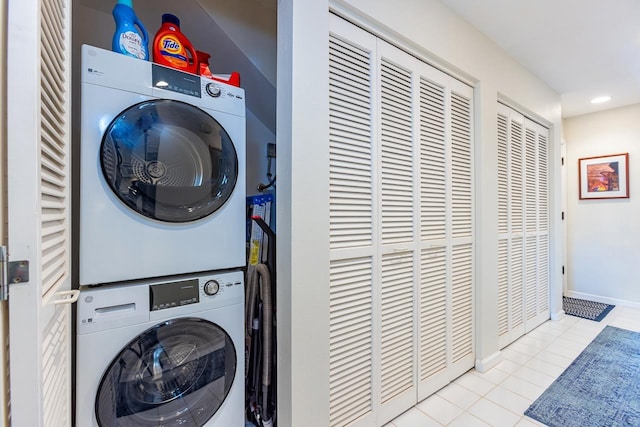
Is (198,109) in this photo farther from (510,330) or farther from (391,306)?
(510,330)

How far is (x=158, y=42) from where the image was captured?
3.95ft

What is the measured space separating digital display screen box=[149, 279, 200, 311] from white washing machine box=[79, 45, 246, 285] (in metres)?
0.05

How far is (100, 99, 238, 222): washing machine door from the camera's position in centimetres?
101

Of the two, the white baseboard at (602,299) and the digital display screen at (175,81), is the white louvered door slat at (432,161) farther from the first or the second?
the white baseboard at (602,299)

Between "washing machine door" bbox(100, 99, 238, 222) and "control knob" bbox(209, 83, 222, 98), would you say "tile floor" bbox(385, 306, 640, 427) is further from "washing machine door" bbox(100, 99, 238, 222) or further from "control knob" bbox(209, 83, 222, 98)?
"control knob" bbox(209, 83, 222, 98)

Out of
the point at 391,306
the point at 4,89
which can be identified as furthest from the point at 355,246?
the point at 4,89

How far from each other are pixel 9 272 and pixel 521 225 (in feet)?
10.9

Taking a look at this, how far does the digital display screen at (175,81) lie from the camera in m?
1.08

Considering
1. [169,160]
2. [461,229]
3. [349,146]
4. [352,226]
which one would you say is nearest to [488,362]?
[461,229]

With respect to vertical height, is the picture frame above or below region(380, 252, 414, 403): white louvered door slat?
above

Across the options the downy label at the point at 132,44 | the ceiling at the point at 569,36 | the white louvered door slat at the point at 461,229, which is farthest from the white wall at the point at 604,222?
the downy label at the point at 132,44

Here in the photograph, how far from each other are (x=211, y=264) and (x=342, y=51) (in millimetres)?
1181

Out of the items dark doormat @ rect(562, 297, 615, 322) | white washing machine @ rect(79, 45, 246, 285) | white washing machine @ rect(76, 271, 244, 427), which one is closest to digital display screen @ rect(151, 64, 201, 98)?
white washing machine @ rect(79, 45, 246, 285)

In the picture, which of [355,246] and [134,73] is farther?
[355,246]
